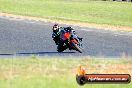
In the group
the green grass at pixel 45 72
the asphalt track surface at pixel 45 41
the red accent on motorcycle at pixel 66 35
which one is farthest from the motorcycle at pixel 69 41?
the green grass at pixel 45 72

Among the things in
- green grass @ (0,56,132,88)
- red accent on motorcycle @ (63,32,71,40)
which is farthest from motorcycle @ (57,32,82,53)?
green grass @ (0,56,132,88)

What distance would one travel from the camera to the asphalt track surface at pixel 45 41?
16.5 meters

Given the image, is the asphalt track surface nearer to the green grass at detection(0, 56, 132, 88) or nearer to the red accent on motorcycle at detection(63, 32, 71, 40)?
the red accent on motorcycle at detection(63, 32, 71, 40)

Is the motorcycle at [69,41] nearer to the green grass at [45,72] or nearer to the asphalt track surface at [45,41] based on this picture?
the asphalt track surface at [45,41]

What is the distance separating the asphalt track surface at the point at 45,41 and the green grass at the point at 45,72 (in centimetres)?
256

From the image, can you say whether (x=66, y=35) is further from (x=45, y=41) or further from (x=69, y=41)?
(x=45, y=41)

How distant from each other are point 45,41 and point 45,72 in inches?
328

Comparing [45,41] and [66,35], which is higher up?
[66,35]

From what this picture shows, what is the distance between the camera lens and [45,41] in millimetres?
19422

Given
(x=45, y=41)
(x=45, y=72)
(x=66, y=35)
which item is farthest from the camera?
(x=45, y=41)

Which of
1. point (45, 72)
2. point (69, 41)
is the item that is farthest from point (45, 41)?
point (45, 72)

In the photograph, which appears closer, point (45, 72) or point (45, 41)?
point (45, 72)

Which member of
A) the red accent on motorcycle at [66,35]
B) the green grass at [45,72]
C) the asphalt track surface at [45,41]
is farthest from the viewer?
the asphalt track surface at [45,41]

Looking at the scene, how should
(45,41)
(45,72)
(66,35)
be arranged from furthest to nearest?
(45,41)
(66,35)
(45,72)
